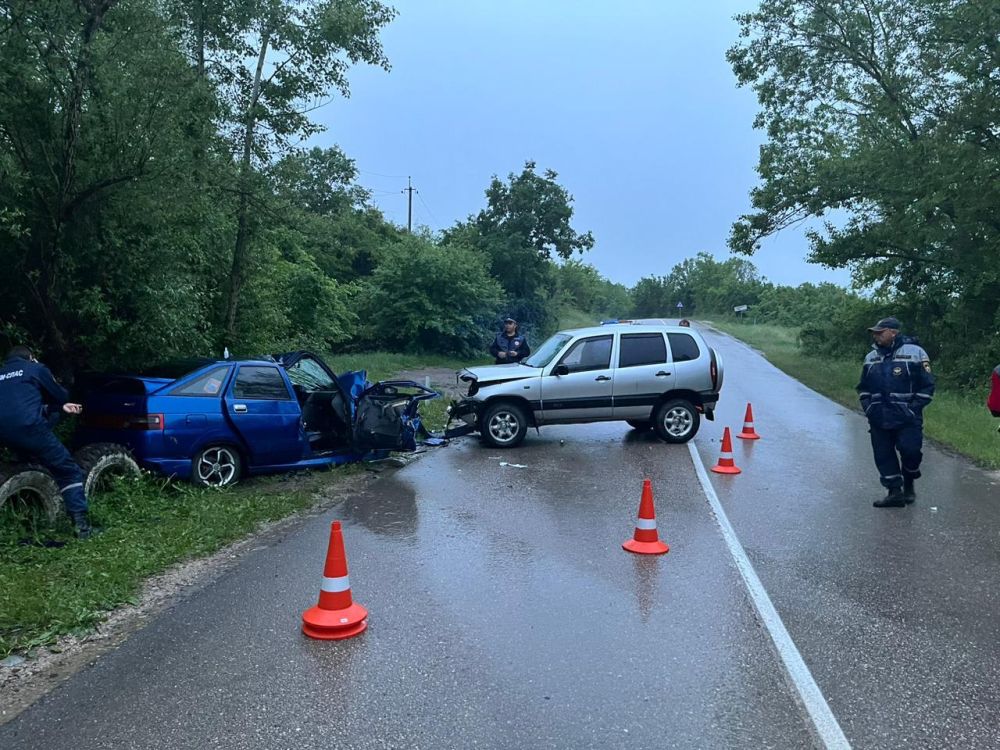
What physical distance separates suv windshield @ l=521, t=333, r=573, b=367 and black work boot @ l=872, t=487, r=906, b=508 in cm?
519

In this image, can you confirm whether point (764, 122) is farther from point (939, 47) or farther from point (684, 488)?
point (684, 488)

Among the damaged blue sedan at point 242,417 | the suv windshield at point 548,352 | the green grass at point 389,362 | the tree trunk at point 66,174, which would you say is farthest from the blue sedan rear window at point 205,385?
the green grass at point 389,362

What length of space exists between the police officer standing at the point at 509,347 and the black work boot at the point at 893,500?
662 cm

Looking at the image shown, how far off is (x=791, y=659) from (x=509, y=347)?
9.50m

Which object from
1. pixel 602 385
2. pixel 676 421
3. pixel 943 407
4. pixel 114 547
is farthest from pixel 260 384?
pixel 943 407

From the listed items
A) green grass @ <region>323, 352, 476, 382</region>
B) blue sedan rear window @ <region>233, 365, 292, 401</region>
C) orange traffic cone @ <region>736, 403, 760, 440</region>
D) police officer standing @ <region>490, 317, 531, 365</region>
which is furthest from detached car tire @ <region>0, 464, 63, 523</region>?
green grass @ <region>323, 352, 476, 382</region>

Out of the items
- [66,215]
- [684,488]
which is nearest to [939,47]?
[684,488]

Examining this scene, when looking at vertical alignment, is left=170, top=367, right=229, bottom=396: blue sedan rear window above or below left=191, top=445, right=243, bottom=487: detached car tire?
above

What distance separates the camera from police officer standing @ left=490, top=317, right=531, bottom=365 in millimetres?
13383

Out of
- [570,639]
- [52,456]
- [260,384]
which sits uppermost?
[260,384]

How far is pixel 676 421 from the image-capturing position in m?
12.0

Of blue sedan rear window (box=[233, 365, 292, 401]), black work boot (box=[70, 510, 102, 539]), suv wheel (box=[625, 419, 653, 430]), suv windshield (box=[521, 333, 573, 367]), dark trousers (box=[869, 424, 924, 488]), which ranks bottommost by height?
black work boot (box=[70, 510, 102, 539])

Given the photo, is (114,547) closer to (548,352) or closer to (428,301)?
(548,352)

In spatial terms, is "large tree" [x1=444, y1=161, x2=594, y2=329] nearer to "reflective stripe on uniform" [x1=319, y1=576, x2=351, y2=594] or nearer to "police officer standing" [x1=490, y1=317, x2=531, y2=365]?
"police officer standing" [x1=490, y1=317, x2=531, y2=365]
